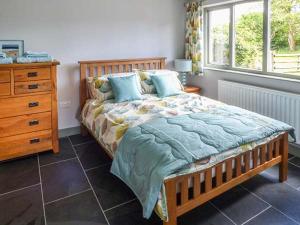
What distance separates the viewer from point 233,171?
80.3 inches

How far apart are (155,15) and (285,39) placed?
6.41 ft

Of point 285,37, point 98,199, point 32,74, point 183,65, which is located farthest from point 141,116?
point 285,37

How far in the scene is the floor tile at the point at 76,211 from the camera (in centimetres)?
188

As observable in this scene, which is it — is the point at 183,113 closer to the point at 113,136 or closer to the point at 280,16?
the point at 113,136

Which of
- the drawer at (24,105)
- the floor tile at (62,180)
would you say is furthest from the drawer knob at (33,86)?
the floor tile at (62,180)

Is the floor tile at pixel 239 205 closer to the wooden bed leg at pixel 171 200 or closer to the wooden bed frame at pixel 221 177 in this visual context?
→ the wooden bed frame at pixel 221 177

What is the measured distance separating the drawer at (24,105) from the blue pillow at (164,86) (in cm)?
139

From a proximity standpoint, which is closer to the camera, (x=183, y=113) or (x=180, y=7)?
(x=183, y=113)

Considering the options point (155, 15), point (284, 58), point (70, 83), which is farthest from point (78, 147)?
point (284, 58)

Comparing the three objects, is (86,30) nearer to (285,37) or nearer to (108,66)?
(108,66)

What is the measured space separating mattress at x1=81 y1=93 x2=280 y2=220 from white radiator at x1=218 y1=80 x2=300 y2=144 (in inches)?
26.1

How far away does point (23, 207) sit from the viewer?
2059 millimetres

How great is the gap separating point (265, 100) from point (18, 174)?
2.96m

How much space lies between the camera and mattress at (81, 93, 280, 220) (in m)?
1.76
